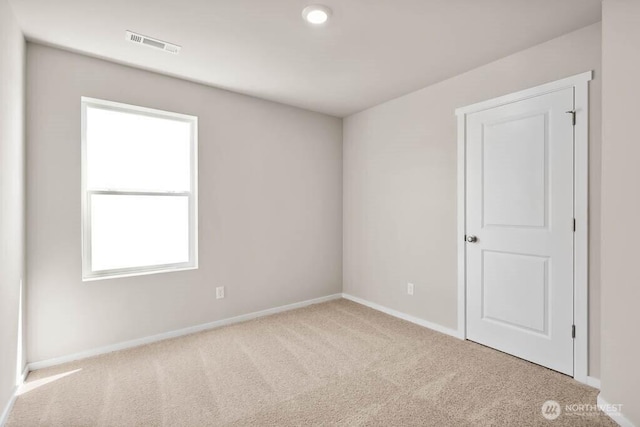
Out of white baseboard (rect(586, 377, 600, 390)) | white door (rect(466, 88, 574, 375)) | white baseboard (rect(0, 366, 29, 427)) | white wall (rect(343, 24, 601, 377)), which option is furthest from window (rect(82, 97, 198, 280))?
white baseboard (rect(586, 377, 600, 390))

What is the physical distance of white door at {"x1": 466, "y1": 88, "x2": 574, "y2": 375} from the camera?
238 cm

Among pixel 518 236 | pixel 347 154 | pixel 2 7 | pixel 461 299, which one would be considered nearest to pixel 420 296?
pixel 461 299

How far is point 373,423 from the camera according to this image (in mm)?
1841

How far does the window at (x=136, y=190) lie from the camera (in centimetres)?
277

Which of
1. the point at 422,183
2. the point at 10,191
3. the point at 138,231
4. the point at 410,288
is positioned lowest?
the point at 410,288

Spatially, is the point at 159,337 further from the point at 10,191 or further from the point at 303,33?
the point at 303,33

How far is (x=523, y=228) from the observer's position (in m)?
2.62

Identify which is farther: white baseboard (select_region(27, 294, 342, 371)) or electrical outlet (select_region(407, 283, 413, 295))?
electrical outlet (select_region(407, 283, 413, 295))

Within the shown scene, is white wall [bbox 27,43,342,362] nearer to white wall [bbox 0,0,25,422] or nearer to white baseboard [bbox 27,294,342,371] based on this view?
white baseboard [bbox 27,294,342,371]

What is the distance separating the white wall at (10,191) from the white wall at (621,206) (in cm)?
363

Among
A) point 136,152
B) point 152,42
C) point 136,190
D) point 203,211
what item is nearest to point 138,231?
point 136,190

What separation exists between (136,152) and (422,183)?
291 centimetres

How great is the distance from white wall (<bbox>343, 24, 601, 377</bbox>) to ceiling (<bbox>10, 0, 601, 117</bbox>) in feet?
0.57

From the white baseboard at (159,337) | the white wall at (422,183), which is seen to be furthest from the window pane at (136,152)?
the white wall at (422,183)
